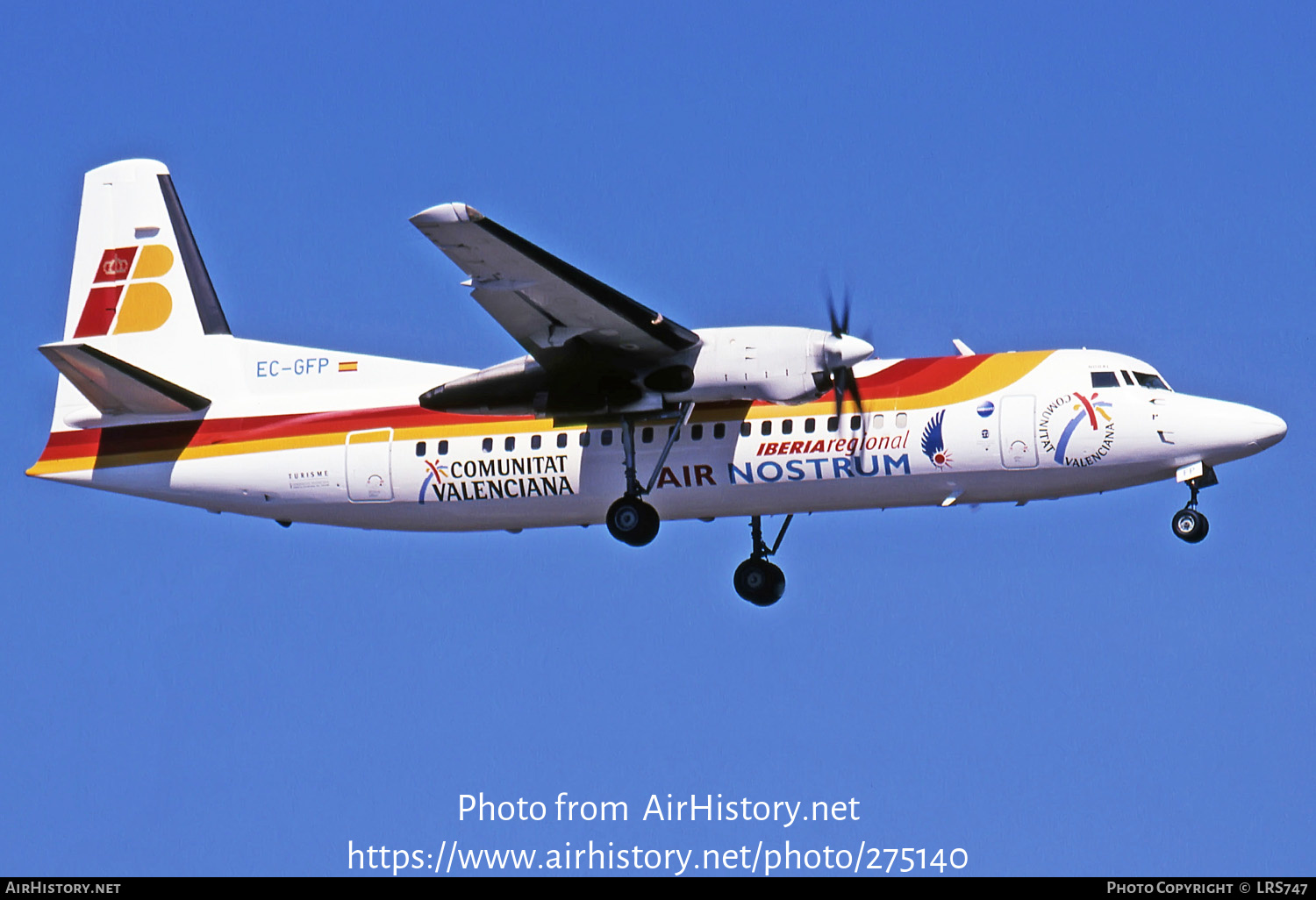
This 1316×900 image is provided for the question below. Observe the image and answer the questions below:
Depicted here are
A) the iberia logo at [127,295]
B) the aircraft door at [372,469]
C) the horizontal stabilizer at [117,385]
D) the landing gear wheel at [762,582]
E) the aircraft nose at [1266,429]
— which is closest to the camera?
the aircraft nose at [1266,429]

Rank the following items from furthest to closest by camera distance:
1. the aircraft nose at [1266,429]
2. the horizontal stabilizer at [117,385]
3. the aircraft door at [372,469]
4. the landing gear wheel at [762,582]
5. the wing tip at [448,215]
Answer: the landing gear wheel at [762,582] → the aircraft door at [372,469] → the horizontal stabilizer at [117,385] → the aircraft nose at [1266,429] → the wing tip at [448,215]

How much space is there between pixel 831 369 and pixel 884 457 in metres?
1.30

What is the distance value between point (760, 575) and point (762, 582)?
3.8 inches

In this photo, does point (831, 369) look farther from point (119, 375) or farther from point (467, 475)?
point (119, 375)

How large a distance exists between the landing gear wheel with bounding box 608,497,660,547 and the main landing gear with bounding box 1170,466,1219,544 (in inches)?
238

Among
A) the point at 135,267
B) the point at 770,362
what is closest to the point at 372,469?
the point at 135,267

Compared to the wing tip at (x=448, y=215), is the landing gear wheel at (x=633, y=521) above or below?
below

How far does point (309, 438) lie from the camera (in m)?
23.8

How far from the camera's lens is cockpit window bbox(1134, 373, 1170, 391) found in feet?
71.2

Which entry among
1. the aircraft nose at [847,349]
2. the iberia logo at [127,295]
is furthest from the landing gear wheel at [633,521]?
the iberia logo at [127,295]

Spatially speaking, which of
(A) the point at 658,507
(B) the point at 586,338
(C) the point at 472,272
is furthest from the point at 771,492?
(C) the point at 472,272

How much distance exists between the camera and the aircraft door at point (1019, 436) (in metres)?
21.4

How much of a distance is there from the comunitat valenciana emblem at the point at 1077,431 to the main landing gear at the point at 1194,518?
1.09m

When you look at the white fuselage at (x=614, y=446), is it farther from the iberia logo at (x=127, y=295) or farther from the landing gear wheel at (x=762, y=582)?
the landing gear wheel at (x=762, y=582)
